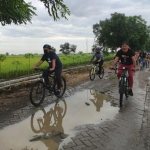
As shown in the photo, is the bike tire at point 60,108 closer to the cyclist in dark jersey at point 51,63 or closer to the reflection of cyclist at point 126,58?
the cyclist in dark jersey at point 51,63

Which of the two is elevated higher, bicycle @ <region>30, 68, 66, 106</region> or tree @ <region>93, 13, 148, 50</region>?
tree @ <region>93, 13, 148, 50</region>

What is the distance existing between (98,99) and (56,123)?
9.60ft

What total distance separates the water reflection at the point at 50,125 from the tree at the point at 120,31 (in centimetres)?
3319

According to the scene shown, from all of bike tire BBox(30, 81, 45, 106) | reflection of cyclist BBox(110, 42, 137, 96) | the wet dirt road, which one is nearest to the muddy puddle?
the wet dirt road

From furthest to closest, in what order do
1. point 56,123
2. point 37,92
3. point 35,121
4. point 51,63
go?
point 51,63 < point 37,92 < point 35,121 < point 56,123

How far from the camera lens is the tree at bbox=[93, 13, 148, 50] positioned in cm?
3712

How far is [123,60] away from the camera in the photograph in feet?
23.9

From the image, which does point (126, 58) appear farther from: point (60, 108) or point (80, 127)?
point (80, 127)

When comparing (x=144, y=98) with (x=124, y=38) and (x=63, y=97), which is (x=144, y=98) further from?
(x=124, y=38)

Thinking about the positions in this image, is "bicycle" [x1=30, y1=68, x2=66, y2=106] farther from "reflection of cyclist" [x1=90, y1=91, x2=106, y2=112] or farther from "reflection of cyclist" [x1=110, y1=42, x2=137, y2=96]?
"reflection of cyclist" [x1=110, y1=42, x2=137, y2=96]

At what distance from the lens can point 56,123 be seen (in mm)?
4941

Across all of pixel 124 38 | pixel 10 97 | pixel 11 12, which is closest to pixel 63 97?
pixel 10 97

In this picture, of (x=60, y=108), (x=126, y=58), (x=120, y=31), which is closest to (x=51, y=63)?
(x=60, y=108)

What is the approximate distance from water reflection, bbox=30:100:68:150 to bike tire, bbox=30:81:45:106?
51 centimetres
